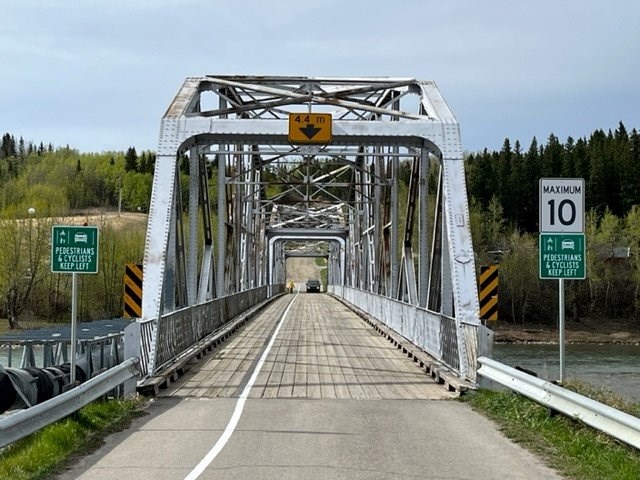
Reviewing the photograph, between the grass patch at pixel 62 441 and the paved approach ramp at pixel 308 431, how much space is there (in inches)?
7.9

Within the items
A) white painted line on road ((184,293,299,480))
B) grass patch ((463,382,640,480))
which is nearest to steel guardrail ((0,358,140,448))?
white painted line on road ((184,293,299,480))

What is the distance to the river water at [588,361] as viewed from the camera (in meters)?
31.4

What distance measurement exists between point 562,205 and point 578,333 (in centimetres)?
5588

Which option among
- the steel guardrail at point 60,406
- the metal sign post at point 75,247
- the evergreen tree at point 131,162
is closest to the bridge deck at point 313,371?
the steel guardrail at point 60,406

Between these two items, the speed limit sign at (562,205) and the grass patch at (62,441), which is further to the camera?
the speed limit sign at (562,205)

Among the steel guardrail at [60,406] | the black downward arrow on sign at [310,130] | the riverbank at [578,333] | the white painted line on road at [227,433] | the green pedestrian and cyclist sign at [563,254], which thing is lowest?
the riverbank at [578,333]

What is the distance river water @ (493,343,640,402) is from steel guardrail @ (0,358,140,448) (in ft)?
61.7

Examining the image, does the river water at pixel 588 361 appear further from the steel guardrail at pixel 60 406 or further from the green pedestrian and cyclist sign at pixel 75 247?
the green pedestrian and cyclist sign at pixel 75 247

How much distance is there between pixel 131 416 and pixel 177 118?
284 inches

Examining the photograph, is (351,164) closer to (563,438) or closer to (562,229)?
(562,229)

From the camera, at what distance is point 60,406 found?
8.76m

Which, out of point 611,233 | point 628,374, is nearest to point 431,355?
point 628,374

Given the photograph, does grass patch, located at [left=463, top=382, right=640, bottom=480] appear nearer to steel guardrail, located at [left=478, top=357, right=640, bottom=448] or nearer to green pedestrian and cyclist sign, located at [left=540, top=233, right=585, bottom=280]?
steel guardrail, located at [left=478, top=357, right=640, bottom=448]

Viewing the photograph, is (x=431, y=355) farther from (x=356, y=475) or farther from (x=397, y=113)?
(x=356, y=475)
